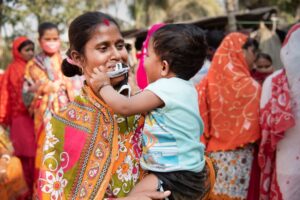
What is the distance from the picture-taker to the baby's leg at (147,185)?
1.96 meters

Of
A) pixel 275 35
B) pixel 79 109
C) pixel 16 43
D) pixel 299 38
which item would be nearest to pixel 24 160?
pixel 16 43

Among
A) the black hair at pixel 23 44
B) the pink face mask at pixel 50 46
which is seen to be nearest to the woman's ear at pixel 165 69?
the pink face mask at pixel 50 46

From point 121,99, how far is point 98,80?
0.38 feet

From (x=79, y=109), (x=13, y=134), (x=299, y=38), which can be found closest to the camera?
(x=79, y=109)

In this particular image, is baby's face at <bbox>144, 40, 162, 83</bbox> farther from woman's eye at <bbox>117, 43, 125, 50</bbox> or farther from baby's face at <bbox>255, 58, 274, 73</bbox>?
baby's face at <bbox>255, 58, 274, 73</bbox>

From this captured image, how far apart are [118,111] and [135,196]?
331mm

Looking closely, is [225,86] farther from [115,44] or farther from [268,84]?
[115,44]

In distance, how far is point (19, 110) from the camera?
20.0 ft

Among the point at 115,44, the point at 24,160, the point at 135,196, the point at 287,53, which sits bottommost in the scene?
the point at 24,160

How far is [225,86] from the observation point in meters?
4.61

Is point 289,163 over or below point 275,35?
below

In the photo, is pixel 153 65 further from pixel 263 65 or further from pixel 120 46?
pixel 263 65

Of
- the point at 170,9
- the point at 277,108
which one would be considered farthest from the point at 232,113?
the point at 170,9

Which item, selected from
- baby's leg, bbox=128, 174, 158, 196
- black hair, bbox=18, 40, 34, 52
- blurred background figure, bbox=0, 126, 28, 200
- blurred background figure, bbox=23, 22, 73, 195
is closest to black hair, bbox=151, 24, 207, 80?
baby's leg, bbox=128, 174, 158, 196
